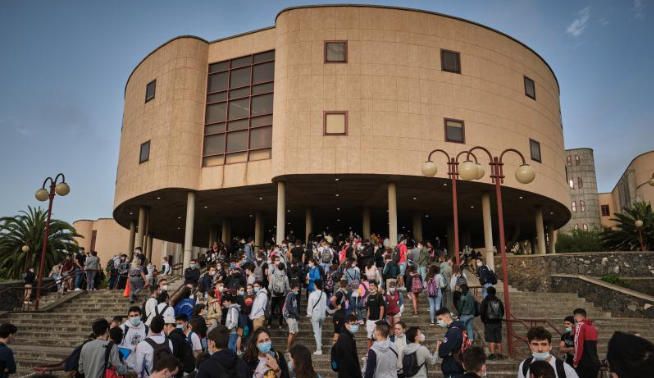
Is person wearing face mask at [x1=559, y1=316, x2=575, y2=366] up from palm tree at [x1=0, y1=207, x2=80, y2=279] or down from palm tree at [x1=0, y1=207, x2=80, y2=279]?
down

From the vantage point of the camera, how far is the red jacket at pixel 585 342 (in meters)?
9.01

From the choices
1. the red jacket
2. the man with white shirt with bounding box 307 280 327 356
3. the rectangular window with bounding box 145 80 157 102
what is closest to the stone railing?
the red jacket

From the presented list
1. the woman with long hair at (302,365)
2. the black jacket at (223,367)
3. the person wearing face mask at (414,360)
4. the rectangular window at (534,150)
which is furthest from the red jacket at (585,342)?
the rectangular window at (534,150)

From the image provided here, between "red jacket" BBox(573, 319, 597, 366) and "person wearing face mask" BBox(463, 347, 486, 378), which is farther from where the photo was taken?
"red jacket" BBox(573, 319, 597, 366)

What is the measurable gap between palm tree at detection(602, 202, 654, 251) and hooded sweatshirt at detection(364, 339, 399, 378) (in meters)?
26.1

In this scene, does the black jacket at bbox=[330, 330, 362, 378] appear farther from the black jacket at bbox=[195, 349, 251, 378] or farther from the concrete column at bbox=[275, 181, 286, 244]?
the concrete column at bbox=[275, 181, 286, 244]

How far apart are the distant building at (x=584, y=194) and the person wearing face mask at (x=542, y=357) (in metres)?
74.4

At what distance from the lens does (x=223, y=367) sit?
212 inches

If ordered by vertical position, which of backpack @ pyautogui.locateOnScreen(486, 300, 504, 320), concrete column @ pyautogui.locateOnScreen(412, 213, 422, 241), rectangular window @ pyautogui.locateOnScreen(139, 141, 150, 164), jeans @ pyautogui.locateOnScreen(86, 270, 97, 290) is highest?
rectangular window @ pyautogui.locateOnScreen(139, 141, 150, 164)

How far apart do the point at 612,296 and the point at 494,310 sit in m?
9.41

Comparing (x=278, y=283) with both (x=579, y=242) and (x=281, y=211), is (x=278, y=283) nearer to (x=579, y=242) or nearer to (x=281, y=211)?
(x=281, y=211)

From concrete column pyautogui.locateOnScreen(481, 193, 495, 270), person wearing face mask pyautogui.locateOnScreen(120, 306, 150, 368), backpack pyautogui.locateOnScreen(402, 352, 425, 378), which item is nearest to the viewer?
backpack pyautogui.locateOnScreen(402, 352, 425, 378)

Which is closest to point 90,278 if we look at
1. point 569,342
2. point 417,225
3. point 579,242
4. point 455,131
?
point 455,131

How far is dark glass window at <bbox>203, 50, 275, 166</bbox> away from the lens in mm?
29047
